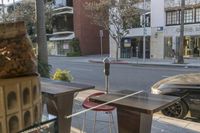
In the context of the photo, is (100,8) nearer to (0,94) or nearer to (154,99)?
(154,99)

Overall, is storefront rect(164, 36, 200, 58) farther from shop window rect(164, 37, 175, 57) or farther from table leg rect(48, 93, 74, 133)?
table leg rect(48, 93, 74, 133)

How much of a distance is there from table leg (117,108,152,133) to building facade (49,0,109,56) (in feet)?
134

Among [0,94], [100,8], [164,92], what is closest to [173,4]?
[100,8]

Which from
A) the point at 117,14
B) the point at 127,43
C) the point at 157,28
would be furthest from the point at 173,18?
the point at 127,43

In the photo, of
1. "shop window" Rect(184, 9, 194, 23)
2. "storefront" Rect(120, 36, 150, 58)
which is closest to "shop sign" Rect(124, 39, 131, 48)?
"storefront" Rect(120, 36, 150, 58)

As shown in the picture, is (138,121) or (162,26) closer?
(138,121)

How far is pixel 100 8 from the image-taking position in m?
33.0

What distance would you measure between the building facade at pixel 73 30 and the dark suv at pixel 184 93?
3751cm

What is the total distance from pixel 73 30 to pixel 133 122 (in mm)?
43566

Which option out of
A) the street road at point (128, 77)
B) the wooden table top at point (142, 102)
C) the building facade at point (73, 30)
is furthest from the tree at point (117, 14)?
the wooden table top at point (142, 102)

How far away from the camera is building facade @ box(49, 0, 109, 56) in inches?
1758

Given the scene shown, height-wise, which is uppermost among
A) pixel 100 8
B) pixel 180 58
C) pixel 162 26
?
pixel 100 8

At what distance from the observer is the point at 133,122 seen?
12.8 feet

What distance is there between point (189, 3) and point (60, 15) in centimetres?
2349
